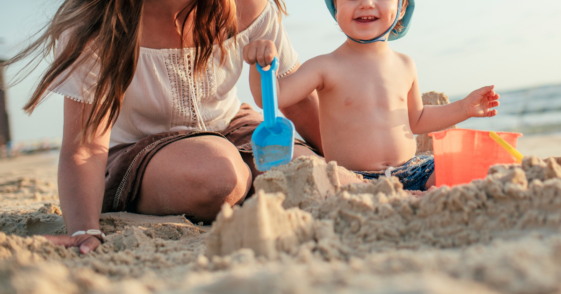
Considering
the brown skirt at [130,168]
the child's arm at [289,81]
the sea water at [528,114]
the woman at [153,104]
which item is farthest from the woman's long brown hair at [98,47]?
the sea water at [528,114]

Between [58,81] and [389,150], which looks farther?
[389,150]

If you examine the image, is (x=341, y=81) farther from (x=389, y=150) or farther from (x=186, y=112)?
(x=186, y=112)

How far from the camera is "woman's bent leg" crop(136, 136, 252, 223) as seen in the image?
1625mm

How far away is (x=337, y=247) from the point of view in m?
0.83

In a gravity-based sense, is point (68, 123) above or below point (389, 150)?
above

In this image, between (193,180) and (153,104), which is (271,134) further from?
(153,104)

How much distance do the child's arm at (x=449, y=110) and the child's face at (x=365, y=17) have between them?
37 centimetres

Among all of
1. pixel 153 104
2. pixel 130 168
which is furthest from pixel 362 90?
pixel 130 168

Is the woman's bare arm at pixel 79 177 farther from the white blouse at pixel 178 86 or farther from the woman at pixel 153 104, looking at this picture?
the white blouse at pixel 178 86

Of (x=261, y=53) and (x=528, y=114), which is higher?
(x=261, y=53)

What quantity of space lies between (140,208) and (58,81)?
601mm

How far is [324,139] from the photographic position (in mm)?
1870

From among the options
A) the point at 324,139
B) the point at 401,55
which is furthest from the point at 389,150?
the point at 401,55

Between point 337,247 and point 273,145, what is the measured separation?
0.68 m
